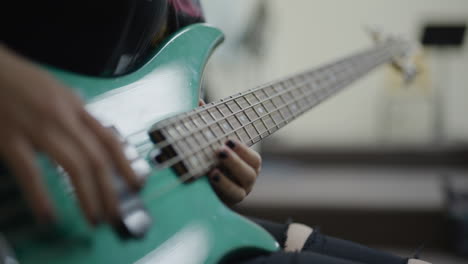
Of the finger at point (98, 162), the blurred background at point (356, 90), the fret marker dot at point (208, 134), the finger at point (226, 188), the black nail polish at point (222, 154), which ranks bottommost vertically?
the blurred background at point (356, 90)

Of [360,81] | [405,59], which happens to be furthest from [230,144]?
[360,81]

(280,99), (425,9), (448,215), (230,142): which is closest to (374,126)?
(425,9)

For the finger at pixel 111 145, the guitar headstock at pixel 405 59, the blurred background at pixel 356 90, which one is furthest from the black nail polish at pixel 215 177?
the blurred background at pixel 356 90

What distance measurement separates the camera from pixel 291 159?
8.30 ft

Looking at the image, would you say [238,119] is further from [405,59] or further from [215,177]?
[405,59]

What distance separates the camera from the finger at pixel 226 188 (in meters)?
0.41

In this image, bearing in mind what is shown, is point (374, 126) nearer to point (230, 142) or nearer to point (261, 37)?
point (261, 37)

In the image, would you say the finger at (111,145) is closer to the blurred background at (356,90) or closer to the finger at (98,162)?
the finger at (98,162)

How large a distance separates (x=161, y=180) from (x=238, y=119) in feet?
0.50

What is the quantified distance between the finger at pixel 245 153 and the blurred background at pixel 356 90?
167cm

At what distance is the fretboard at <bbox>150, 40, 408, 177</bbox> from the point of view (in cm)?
38

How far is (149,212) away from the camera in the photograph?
1.10ft

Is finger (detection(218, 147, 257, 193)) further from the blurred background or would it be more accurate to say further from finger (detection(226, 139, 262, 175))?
the blurred background

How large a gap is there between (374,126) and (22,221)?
2685mm
